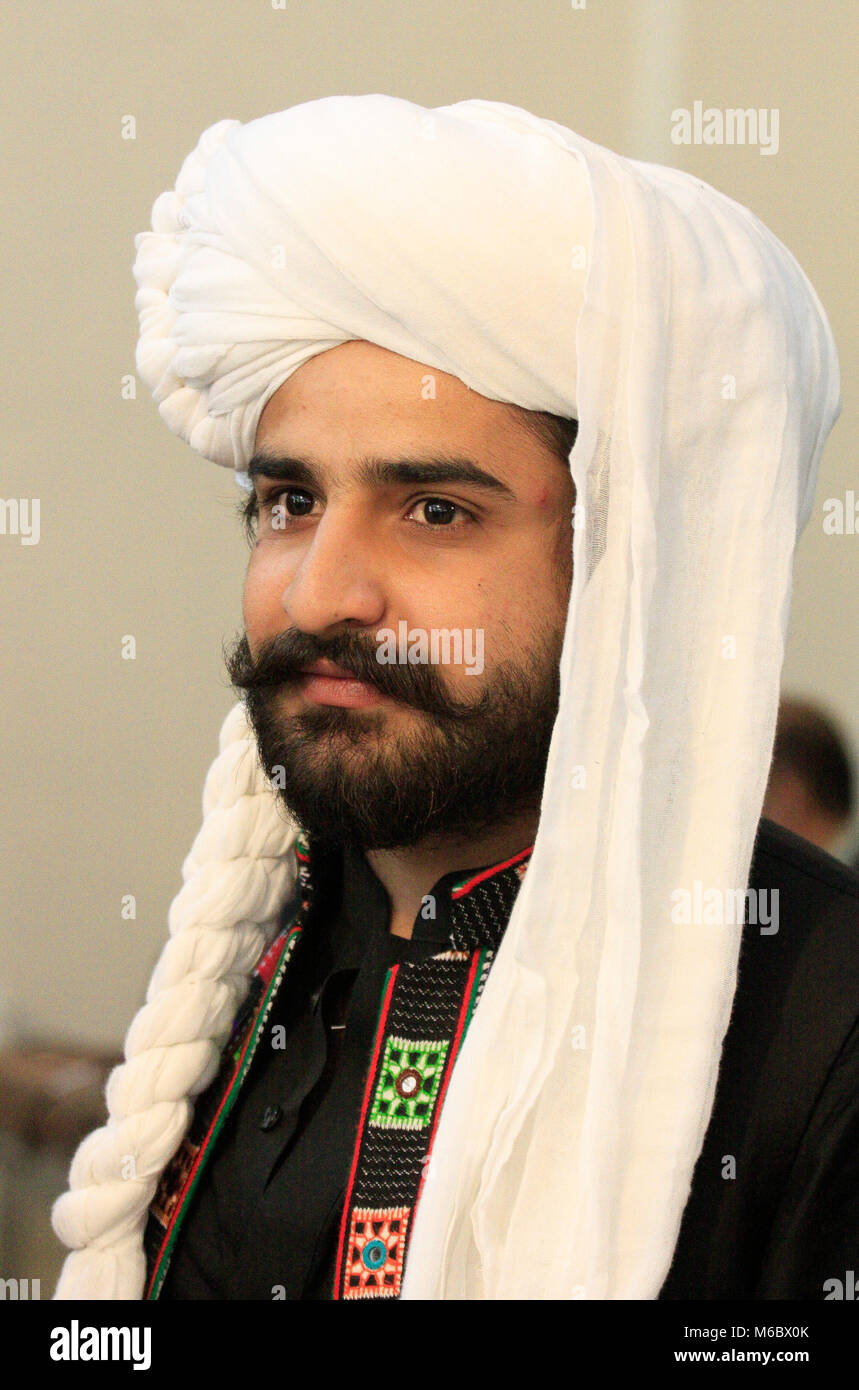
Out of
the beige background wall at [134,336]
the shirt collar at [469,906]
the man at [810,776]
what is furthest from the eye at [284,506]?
the man at [810,776]

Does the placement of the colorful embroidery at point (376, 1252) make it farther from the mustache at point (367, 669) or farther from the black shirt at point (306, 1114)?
the mustache at point (367, 669)

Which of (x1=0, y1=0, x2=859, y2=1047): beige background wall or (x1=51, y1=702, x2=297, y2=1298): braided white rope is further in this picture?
(x1=0, y1=0, x2=859, y2=1047): beige background wall

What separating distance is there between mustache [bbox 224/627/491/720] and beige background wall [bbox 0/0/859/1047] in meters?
1.35

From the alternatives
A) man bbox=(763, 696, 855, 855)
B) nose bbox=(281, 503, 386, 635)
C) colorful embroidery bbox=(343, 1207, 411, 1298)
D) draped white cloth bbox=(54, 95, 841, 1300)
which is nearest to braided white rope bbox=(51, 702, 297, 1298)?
draped white cloth bbox=(54, 95, 841, 1300)

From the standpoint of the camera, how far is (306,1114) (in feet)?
5.03

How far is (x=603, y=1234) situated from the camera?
1182 millimetres

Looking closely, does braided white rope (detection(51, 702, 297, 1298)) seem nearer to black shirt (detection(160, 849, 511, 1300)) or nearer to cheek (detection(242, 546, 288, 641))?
black shirt (detection(160, 849, 511, 1300))

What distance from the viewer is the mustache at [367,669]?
142 centimetres

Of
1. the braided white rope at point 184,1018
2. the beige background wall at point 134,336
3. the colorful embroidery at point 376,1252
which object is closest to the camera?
the colorful embroidery at point 376,1252

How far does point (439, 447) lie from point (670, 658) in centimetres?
33

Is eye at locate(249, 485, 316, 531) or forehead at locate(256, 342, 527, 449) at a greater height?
forehead at locate(256, 342, 527, 449)

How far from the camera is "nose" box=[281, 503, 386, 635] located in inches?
55.3

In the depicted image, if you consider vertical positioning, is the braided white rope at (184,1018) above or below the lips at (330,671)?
below

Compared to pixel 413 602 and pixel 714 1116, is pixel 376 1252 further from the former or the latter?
pixel 413 602
